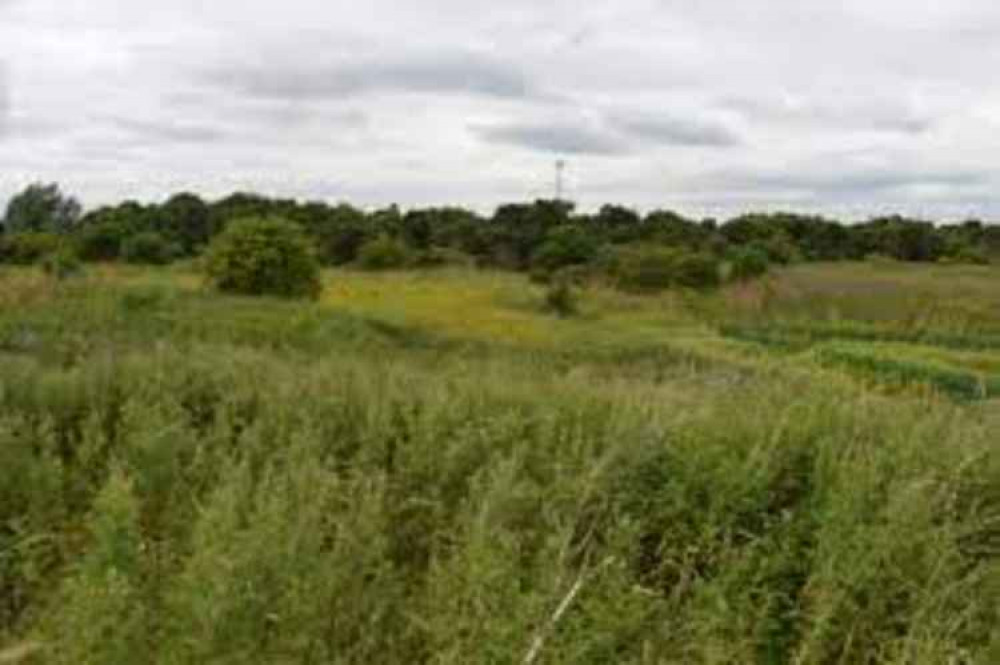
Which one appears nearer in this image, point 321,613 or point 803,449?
point 321,613

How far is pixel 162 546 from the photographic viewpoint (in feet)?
16.1

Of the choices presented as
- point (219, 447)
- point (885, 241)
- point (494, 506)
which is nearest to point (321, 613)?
point (494, 506)

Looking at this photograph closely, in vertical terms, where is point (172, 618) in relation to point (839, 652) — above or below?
above

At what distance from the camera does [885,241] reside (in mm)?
77375

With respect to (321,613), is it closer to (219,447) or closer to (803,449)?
(219,447)

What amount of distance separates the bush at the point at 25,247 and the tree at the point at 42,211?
651 centimetres

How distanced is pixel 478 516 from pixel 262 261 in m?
32.2

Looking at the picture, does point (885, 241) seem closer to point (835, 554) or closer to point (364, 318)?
point (364, 318)

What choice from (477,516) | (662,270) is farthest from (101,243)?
(477,516)

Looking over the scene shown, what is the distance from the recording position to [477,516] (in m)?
5.00

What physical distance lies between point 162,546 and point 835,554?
226cm

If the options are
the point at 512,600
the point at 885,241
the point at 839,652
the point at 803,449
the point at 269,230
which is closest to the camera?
the point at 512,600

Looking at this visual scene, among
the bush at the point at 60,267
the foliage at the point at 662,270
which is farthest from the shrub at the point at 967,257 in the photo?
the bush at the point at 60,267

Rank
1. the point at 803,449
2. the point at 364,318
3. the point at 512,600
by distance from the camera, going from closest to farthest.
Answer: the point at 512,600 → the point at 803,449 → the point at 364,318
